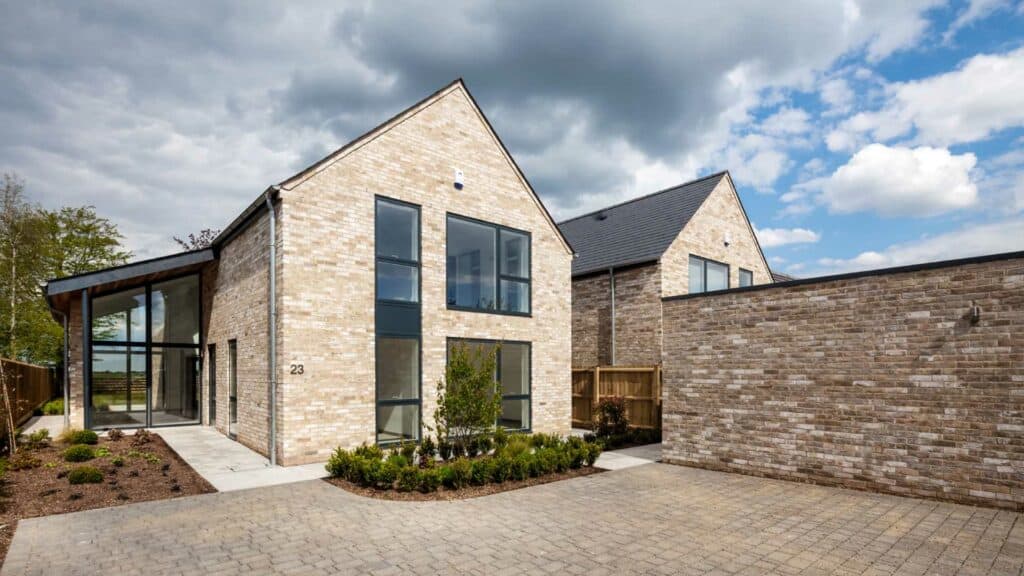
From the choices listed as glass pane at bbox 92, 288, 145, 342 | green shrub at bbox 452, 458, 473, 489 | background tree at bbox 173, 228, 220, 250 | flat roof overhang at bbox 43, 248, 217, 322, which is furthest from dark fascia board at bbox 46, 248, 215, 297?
background tree at bbox 173, 228, 220, 250

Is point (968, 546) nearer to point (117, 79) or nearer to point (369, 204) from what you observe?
point (369, 204)

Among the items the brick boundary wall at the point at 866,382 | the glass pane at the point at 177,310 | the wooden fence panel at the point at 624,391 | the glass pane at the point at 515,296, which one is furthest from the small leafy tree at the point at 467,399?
the glass pane at the point at 177,310

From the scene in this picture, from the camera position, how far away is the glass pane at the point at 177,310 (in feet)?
47.2

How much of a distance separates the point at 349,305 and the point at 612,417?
690 cm

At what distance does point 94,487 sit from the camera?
7773 mm

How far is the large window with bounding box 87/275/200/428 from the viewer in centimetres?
1359

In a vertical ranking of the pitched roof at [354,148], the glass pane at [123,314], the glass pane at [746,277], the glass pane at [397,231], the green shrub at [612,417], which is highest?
the pitched roof at [354,148]

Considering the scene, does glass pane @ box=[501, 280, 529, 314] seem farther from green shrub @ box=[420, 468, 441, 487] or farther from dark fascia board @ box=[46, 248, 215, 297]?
dark fascia board @ box=[46, 248, 215, 297]

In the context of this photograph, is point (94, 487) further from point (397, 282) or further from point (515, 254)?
point (515, 254)

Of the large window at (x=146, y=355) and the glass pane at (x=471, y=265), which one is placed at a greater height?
the glass pane at (x=471, y=265)

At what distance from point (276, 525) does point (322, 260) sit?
202 inches

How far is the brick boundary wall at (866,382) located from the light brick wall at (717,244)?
21.4ft

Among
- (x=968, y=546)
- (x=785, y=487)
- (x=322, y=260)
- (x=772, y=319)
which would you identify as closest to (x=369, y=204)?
(x=322, y=260)

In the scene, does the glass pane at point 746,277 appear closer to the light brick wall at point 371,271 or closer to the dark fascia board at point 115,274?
the light brick wall at point 371,271
